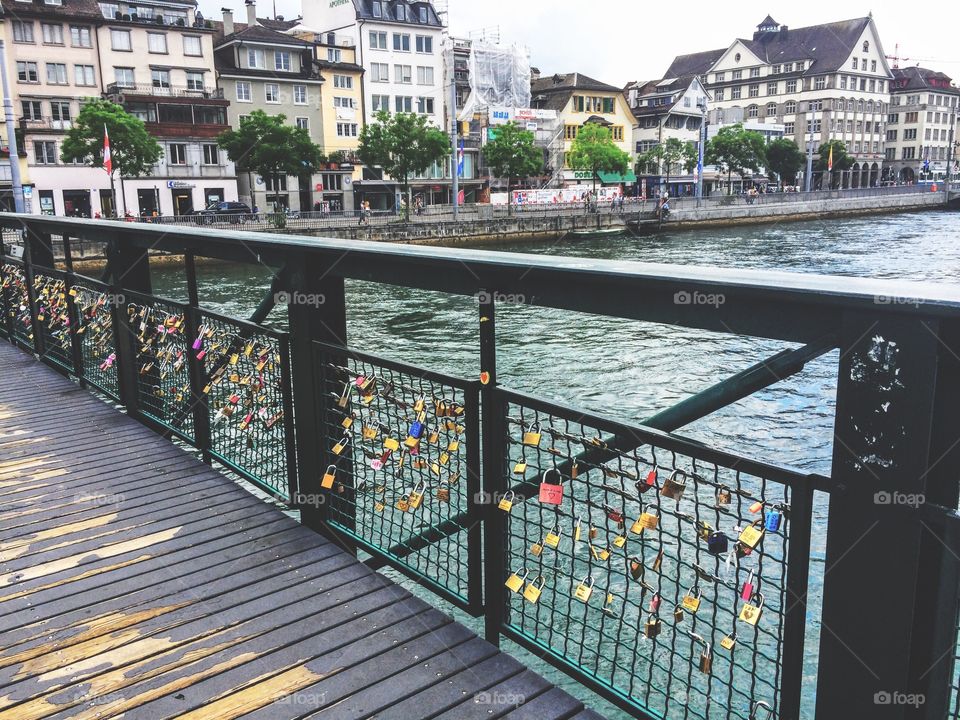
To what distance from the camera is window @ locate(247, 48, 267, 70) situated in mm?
58219

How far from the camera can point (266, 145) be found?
4944cm

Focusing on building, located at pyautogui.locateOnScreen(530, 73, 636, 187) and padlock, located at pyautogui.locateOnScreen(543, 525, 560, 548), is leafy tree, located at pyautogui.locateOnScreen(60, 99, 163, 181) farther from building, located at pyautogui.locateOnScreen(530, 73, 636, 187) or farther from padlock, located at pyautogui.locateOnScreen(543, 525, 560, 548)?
padlock, located at pyautogui.locateOnScreen(543, 525, 560, 548)

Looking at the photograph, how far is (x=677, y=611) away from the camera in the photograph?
231cm

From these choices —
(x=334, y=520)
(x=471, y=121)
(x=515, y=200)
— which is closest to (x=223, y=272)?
(x=515, y=200)

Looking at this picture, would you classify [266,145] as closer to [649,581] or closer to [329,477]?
[649,581]

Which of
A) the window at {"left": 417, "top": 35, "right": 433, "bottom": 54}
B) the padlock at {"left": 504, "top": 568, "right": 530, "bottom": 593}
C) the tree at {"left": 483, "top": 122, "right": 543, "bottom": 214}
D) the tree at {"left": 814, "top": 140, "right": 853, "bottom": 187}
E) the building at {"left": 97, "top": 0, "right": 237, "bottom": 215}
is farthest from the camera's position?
the tree at {"left": 814, "top": 140, "right": 853, "bottom": 187}

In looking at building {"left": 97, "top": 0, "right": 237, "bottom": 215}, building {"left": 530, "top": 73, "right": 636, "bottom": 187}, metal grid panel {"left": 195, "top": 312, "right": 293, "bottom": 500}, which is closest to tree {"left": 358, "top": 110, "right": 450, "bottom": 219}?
building {"left": 97, "top": 0, "right": 237, "bottom": 215}

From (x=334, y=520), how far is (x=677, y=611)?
6.16ft

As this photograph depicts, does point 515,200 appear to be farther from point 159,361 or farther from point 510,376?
point 159,361

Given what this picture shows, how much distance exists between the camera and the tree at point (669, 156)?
3022 inches

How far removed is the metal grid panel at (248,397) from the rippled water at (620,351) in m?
1.59

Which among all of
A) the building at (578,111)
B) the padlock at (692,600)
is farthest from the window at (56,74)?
the padlock at (692,600)

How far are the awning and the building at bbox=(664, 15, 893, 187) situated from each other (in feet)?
118
